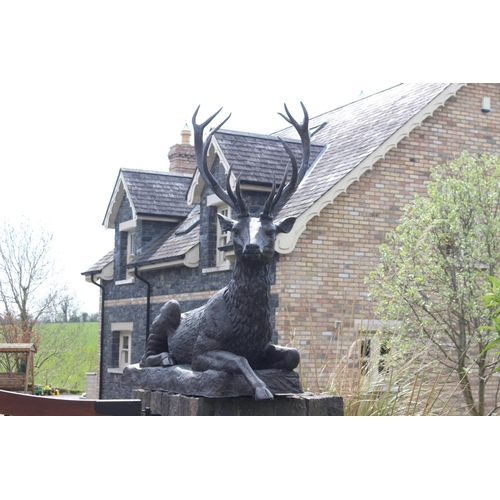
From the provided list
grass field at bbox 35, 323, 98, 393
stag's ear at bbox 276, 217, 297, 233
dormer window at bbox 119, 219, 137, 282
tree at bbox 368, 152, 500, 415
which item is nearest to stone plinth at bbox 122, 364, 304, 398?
stag's ear at bbox 276, 217, 297, 233

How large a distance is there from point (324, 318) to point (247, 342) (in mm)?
7386

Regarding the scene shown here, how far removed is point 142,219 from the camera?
58.3ft

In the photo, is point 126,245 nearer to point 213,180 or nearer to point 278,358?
point 213,180

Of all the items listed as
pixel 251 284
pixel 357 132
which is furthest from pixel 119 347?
pixel 251 284

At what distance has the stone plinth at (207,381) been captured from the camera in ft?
16.0

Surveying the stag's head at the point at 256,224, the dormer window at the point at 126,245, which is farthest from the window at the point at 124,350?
the stag's head at the point at 256,224

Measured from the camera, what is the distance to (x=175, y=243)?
16.5 meters

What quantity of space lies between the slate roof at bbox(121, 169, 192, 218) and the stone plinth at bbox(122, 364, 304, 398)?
12072mm

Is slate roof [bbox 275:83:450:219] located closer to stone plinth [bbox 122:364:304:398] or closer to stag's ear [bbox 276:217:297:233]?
stone plinth [bbox 122:364:304:398]

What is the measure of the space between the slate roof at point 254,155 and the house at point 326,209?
0.02m

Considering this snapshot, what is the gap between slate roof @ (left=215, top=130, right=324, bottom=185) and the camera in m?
13.4

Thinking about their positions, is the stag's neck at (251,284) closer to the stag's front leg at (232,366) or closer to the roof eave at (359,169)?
the stag's front leg at (232,366)

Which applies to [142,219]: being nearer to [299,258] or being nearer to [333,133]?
[333,133]

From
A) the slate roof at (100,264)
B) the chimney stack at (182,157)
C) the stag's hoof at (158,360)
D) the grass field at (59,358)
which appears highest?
the chimney stack at (182,157)
